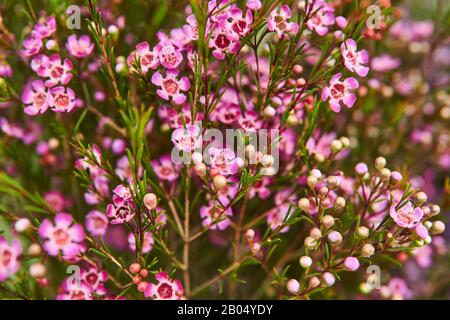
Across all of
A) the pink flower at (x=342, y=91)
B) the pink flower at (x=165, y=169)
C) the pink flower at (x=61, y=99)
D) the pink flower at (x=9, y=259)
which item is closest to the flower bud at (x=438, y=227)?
the pink flower at (x=342, y=91)

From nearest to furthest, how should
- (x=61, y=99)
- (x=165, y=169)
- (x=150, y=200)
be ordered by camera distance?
(x=150, y=200) → (x=61, y=99) → (x=165, y=169)

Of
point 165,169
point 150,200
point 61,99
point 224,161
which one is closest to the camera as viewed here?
point 150,200

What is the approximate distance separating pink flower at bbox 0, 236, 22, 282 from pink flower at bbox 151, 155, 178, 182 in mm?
438

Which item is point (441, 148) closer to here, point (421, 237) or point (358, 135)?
point (358, 135)

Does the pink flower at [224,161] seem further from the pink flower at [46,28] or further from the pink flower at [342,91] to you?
the pink flower at [46,28]

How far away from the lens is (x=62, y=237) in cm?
125

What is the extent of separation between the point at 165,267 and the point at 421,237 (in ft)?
3.00

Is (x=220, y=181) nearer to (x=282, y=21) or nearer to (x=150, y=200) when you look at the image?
(x=150, y=200)

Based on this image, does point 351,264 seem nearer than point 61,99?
Yes

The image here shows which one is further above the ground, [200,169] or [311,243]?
[200,169]

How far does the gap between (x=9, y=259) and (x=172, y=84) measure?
0.68 meters

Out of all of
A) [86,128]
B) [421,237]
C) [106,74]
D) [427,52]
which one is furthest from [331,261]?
[427,52]

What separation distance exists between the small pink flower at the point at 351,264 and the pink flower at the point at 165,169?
0.54m

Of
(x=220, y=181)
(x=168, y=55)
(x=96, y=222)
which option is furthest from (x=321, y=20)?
(x=96, y=222)
